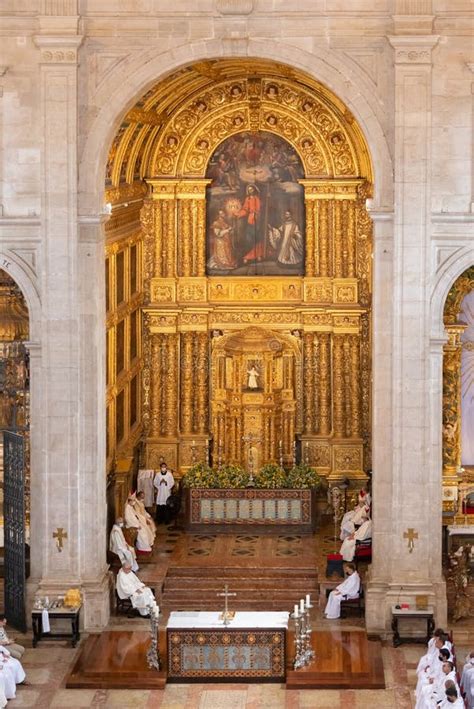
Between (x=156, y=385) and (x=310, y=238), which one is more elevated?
(x=310, y=238)

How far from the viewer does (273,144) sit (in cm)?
4244

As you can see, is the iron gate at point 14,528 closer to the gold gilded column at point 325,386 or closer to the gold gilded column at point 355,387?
the gold gilded column at point 325,386

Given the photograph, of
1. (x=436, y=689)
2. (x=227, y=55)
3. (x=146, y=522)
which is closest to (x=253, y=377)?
(x=146, y=522)

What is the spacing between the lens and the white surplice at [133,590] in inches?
1372

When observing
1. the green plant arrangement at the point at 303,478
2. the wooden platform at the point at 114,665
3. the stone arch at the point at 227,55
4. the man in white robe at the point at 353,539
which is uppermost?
the stone arch at the point at 227,55

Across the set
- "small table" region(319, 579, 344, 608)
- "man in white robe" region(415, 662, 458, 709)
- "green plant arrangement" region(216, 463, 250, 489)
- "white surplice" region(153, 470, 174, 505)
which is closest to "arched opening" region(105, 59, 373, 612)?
"white surplice" region(153, 470, 174, 505)

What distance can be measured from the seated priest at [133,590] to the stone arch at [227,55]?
6605 millimetres

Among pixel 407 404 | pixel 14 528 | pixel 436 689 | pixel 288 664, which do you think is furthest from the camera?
pixel 14 528

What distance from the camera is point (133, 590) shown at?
35.0 metres

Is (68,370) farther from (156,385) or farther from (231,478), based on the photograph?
(156,385)

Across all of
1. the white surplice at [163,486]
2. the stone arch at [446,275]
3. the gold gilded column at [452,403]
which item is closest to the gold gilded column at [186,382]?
the white surplice at [163,486]

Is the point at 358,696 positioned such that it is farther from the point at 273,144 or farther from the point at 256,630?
the point at 273,144

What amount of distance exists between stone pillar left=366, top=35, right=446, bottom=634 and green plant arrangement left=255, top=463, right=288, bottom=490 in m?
6.36

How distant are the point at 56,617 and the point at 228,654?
3.62m
